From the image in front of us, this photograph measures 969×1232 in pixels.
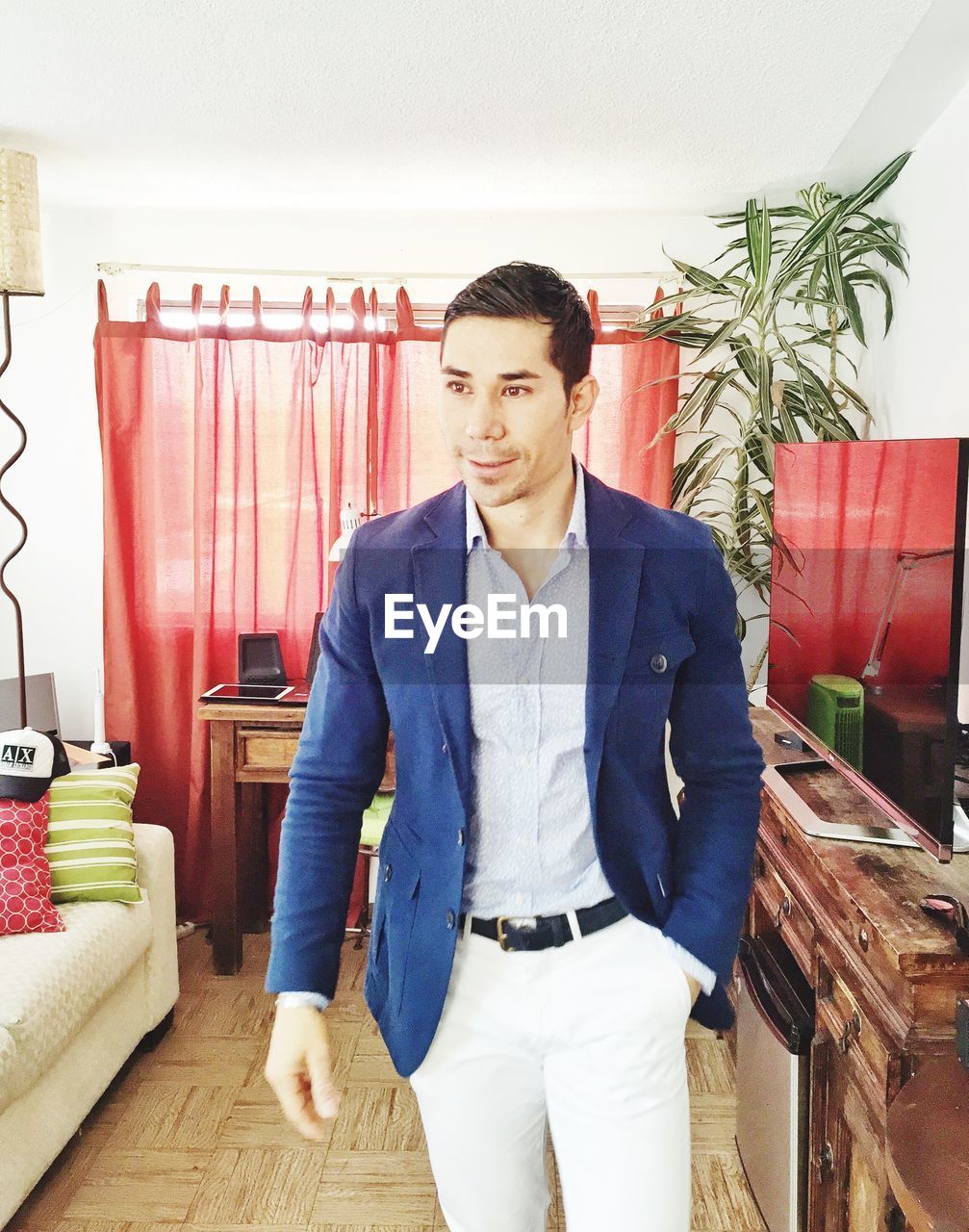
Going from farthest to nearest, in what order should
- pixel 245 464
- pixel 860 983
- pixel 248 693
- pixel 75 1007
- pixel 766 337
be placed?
pixel 245 464
pixel 248 693
pixel 766 337
pixel 75 1007
pixel 860 983

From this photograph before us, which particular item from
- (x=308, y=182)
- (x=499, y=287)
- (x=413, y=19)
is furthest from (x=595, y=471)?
(x=499, y=287)

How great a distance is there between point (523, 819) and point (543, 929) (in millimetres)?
127

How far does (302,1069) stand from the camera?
1057 mm

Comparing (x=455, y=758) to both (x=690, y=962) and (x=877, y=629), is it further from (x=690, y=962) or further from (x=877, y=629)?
(x=877, y=629)

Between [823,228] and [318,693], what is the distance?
216 centimetres

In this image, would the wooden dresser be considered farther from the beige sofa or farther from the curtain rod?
the curtain rod

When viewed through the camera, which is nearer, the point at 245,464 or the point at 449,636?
the point at 449,636

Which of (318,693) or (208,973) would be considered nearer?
(318,693)

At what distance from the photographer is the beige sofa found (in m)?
1.83

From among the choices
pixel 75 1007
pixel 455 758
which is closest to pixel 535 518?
pixel 455 758

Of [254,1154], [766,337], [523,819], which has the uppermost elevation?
[766,337]

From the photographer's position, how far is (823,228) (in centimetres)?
263

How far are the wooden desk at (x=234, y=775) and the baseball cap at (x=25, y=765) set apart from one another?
72cm

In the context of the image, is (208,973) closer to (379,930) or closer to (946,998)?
(379,930)
